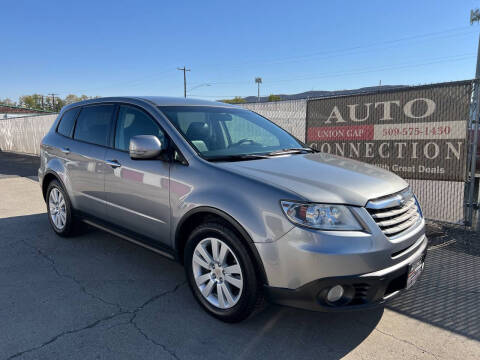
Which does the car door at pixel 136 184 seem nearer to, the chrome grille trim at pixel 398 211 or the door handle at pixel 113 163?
the door handle at pixel 113 163

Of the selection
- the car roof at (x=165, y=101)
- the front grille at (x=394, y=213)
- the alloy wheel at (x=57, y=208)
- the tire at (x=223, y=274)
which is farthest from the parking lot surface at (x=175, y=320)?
the car roof at (x=165, y=101)

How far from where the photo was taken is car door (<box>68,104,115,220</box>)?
387 cm

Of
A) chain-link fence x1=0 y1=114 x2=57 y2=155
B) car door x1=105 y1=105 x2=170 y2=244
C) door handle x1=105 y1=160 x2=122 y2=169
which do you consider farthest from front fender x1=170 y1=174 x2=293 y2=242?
chain-link fence x1=0 y1=114 x2=57 y2=155

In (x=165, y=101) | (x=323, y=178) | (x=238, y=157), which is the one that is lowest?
(x=323, y=178)

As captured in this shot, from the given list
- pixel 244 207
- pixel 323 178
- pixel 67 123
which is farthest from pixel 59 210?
pixel 323 178

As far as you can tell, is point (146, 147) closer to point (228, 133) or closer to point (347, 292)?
point (228, 133)

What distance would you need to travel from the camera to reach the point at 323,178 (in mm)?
2695

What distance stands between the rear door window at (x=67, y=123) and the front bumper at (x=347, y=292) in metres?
3.45

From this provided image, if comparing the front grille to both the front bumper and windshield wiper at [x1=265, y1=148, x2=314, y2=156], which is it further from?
windshield wiper at [x1=265, y1=148, x2=314, y2=156]

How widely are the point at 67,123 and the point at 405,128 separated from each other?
469 cm

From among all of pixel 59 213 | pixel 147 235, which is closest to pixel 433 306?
pixel 147 235

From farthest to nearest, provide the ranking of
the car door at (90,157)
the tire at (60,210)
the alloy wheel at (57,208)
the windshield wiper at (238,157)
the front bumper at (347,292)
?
the alloy wheel at (57,208) < the tire at (60,210) < the car door at (90,157) < the windshield wiper at (238,157) < the front bumper at (347,292)

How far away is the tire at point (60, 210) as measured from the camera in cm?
452

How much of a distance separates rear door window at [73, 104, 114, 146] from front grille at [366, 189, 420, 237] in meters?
2.77
